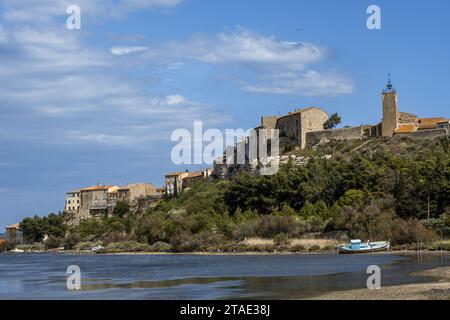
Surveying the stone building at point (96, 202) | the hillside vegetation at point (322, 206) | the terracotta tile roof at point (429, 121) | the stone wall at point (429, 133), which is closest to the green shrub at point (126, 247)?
the hillside vegetation at point (322, 206)

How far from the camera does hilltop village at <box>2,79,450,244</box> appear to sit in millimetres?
104312

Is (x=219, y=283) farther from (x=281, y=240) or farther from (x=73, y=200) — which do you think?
(x=73, y=200)

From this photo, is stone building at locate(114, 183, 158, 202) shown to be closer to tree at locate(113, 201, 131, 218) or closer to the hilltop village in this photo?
the hilltop village

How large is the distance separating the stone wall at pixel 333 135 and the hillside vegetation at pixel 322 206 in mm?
1830

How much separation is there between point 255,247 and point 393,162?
20848 millimetres

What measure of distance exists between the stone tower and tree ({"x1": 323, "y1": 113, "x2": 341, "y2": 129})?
1600cm

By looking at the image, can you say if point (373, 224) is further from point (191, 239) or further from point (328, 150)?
point (328, 150)

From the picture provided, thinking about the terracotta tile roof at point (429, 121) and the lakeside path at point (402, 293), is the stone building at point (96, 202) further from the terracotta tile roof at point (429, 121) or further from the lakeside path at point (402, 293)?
the lakeside path at point (402, 293)

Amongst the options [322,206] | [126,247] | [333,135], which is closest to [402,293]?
[322,206]

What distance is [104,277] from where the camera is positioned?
4428 centimetres

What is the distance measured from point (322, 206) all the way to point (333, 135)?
34028 mm

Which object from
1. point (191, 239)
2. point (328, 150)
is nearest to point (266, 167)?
point (328, 150)

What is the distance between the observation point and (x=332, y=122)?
120750mm
